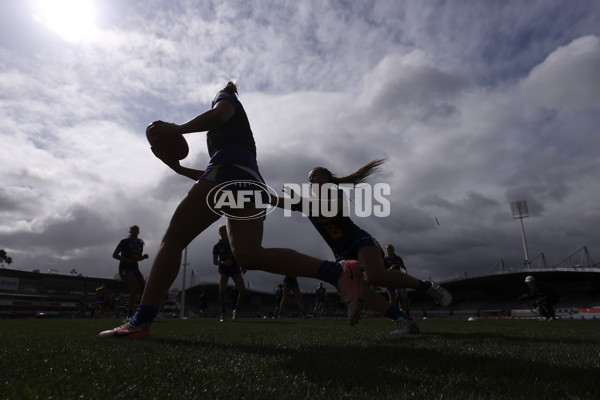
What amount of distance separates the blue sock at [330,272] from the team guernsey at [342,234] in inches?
63.4

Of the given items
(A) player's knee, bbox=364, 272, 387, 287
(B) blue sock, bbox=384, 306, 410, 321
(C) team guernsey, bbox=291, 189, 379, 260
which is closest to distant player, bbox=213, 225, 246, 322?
(C) team guernsey, bbox=291, 189, 379, 260

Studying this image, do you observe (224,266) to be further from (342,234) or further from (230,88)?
(230,88)

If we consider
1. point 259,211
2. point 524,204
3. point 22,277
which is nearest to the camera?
point 259,211

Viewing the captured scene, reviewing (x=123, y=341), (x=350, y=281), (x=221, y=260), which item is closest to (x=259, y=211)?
(x=350, y=281)

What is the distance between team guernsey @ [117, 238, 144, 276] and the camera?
352 inches

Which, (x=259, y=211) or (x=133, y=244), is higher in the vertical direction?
(x=133, y=244)

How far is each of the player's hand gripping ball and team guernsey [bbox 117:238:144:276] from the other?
6.38 m

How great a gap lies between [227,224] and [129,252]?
707 centimetres

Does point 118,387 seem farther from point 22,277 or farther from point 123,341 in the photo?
point 22,277

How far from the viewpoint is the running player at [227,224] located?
276cm

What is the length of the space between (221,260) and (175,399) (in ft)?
28.6

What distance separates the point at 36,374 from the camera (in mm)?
1616

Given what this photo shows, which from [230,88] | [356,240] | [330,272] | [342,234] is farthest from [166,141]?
[356,240]

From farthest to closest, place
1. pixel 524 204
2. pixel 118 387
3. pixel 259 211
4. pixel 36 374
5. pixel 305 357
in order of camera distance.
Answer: pixel 524 204 → pixel 259 211 → pixel 305 357 → pixel 36 374 → pixel 118 387
